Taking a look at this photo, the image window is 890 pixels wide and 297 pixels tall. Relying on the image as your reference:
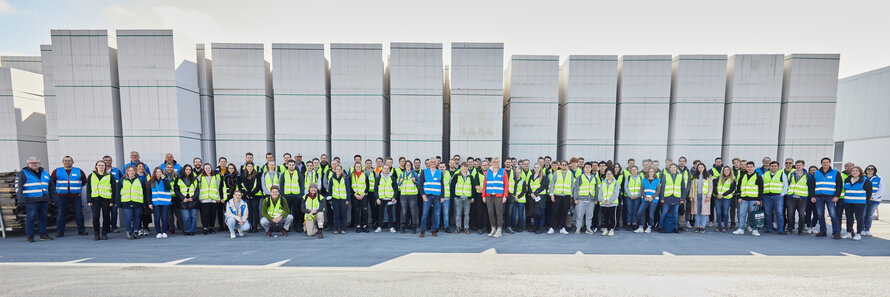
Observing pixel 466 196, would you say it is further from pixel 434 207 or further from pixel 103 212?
pixel 103 212

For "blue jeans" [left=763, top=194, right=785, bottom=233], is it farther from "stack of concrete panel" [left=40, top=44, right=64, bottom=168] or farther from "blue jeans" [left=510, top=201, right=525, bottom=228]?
"stack of concrete panel" [left=40, top=44, right=64, bottom=168]

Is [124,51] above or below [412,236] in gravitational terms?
above

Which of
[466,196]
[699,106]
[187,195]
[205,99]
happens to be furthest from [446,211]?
[699,106]

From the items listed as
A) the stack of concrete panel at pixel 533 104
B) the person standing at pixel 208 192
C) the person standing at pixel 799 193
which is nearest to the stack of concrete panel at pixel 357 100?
the person standing at pixel 208 192

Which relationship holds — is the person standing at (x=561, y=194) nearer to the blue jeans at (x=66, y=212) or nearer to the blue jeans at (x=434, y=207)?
the blue jeans at (x=434, y=207)

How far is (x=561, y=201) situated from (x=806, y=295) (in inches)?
163

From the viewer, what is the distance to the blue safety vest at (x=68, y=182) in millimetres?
7246

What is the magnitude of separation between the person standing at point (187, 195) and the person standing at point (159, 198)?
7.6 inches

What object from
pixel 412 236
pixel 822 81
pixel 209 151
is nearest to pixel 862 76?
pixel 822 81

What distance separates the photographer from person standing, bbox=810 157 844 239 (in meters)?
7.26

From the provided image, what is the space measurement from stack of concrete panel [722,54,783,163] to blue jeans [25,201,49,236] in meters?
18.3

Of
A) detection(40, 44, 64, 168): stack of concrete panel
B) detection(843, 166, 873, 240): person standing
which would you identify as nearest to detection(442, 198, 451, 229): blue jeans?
detection(843, 166, 873, 240): person standing

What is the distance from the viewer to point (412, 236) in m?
7.34

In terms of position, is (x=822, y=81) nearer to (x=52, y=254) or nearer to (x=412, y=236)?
(x=412, y=236)
